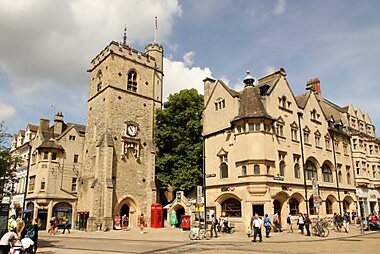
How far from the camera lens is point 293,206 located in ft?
92.5

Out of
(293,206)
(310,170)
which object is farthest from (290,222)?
(310,170)

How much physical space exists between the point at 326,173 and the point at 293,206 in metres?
7.48

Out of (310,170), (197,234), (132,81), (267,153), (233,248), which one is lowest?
(233,248)

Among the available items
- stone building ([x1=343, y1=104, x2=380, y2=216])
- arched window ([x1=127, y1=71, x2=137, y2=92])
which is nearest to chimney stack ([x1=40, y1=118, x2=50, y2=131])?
arched window ([x1=127, y1=71, x2=137, y2=92])

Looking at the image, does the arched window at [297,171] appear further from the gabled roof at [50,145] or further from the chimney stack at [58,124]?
the chimney stack at [58,124]

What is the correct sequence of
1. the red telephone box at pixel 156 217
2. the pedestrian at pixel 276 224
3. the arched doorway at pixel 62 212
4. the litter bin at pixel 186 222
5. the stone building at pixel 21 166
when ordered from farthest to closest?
1. the stone building at pixel 21 166
2. the arched doorway at pixel 62 212
3. the red telephone box at pixel 156 217
4. the litter bin at pixel 186 222
5. the pedestrian at pixel 276 224

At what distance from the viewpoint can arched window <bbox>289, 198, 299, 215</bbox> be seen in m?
27.9

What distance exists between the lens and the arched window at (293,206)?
27894mm

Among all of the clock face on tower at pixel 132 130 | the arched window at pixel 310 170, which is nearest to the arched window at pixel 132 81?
the clock face on tower at pixel 132 130

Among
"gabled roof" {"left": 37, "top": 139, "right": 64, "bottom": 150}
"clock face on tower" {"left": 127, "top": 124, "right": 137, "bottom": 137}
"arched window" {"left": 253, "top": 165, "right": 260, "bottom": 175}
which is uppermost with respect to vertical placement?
"clock face on tower" {"left": 127, "top": 124, "right": 137, "bottom": 137}

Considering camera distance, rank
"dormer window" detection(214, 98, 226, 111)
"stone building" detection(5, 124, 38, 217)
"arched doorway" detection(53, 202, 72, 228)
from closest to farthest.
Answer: "dormer window" detection(214, 98, 226, 111) → "arched doorway" detection(53, 202, 72, 228) → "stone building" detection(5, 124, 38, 217)

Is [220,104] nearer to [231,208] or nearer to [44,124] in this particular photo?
[231,208]

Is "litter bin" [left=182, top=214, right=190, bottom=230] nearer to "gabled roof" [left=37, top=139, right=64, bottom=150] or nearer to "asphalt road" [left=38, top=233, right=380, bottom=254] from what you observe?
"asphalt road" [left=38, top=233, right=380, bottom=254]

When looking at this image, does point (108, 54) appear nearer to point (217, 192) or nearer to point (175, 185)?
point (175, 185)
